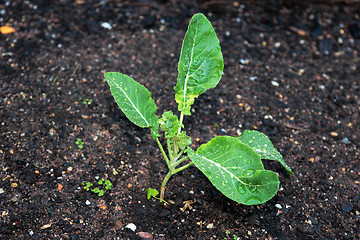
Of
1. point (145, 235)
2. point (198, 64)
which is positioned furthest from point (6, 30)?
point (145, 235)

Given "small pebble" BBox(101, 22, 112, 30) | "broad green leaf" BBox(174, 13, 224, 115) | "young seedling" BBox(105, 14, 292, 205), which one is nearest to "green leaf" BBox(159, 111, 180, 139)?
"young seedling" BBox(105, 14, 292, 205)

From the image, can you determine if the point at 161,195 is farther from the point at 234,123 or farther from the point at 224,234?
the point at 234,123

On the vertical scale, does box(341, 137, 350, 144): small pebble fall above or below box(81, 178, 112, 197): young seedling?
below

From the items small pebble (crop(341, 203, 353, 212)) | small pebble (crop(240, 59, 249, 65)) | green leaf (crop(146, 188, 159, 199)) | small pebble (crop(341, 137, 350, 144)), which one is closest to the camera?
green leaf (crop(146, 188, 159, 199))

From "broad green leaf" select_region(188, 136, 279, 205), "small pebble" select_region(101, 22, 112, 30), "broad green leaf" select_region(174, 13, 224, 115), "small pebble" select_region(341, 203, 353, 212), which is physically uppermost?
"broad green leaf" select_region(174, 13, 224, 115)

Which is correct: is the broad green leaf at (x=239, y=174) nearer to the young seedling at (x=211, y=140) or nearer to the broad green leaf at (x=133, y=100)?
the young seedling at (x=211, y=140)

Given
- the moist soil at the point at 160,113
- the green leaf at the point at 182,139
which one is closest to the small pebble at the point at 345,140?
the moist soil at the point at 160,113

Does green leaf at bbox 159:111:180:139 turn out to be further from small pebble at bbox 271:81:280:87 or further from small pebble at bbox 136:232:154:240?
small pebble at bbox 271:81:280:87

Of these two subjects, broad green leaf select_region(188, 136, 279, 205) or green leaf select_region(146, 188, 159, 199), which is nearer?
broad green leaf select_region(188, 136, 279, 205)

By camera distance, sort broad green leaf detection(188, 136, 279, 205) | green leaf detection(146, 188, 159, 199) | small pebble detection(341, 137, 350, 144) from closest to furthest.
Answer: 1. broad green leaf detection(188, 136, 279, 205)
2. green leaf detection(146, 188, 159, 199)
3. small pebble detection(341, 137, 350, 144)
